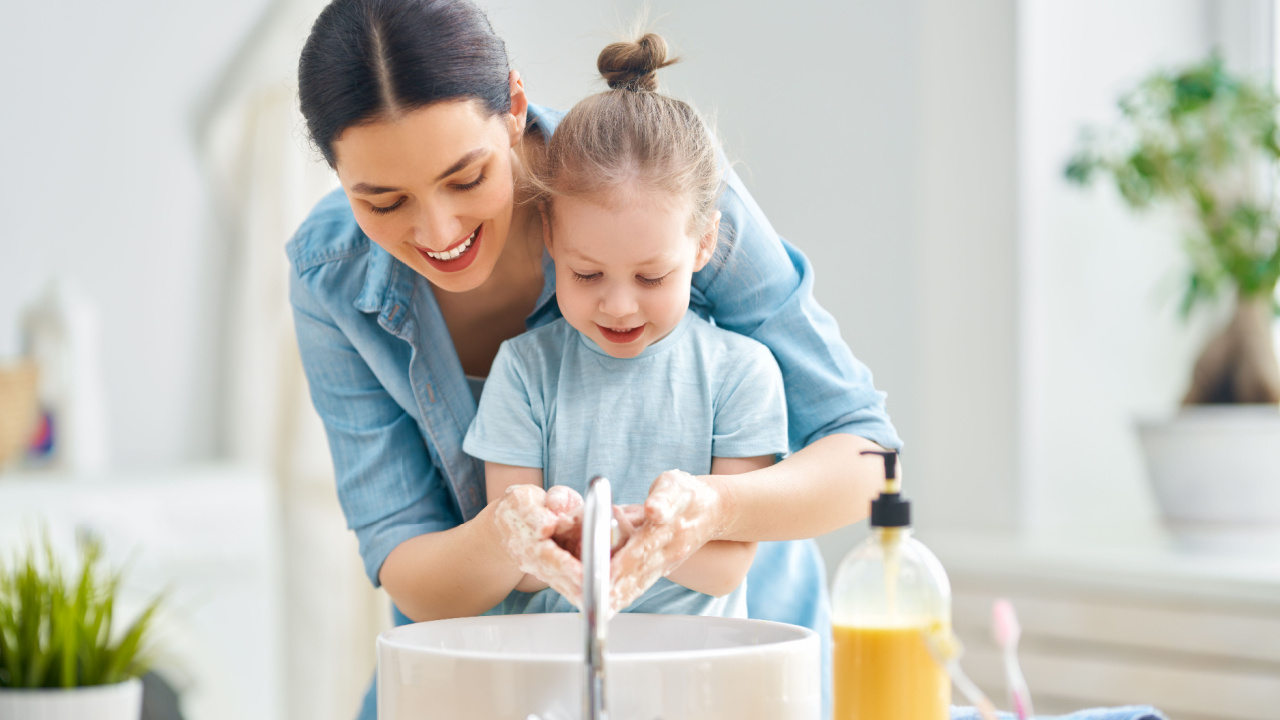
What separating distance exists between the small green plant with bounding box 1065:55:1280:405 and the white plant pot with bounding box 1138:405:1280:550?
89 millimetres

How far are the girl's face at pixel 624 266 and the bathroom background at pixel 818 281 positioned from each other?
3.71ft

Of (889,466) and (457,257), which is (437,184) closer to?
(457,257)

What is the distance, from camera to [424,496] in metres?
0.96

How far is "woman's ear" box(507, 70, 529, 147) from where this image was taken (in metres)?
0.88

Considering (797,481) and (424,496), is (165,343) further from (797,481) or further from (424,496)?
(797,481)

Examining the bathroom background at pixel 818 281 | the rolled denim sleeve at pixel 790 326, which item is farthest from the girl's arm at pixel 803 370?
the bathroom background at pixel 818 281

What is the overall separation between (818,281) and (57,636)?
4.49 feet

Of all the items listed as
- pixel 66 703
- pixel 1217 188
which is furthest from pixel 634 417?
pixel 1217 188

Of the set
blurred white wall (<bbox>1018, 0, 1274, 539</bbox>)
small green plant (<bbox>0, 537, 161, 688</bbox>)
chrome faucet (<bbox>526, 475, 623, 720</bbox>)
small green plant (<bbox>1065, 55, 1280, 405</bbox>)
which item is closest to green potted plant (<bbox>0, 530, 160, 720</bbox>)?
small green plant (<bbox>0, 537, 161, 688</bbox>)

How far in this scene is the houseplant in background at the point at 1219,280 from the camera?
195cm

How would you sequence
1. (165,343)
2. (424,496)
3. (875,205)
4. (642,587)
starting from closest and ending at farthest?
(642,587) → (424,496) → (875,205) → (165,343)

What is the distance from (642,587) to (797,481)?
166 millimetres

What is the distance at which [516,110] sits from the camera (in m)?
0.90

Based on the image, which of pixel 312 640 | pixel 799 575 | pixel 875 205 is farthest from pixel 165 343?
pixel 799 575
